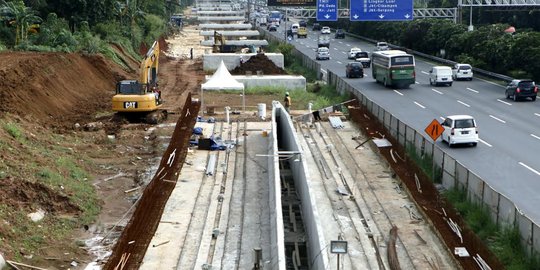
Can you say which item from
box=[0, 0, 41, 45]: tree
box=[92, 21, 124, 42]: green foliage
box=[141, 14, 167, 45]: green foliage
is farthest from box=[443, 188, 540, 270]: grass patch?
box=[141, 14, 167, 45]: green foliage

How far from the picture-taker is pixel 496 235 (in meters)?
22.9

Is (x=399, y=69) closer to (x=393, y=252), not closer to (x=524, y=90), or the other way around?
(x=524, y=90)

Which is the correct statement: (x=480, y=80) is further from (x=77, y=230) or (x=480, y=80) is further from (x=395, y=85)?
(x=77, y=230)

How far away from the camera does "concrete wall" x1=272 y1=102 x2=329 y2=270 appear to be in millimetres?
20891

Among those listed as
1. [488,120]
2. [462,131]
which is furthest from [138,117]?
[488,120]

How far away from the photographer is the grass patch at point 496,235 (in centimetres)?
2095

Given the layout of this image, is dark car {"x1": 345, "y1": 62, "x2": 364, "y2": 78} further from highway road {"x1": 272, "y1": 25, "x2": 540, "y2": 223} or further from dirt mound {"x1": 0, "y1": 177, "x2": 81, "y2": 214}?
dirt mound {"x1": 0, "y1": 177, "x2": 81, "y2": 214}

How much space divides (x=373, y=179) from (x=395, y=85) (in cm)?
3239

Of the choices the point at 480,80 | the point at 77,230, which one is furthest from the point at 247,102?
the point at 77,230

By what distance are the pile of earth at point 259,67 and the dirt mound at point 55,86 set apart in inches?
486

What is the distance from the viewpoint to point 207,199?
94.2 ft

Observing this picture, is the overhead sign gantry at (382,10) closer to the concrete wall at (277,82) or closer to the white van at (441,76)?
the white van at (441,76)

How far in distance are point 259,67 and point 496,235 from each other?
49.4 meters

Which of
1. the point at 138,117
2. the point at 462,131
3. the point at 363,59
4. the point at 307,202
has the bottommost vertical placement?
the point at 363,59
